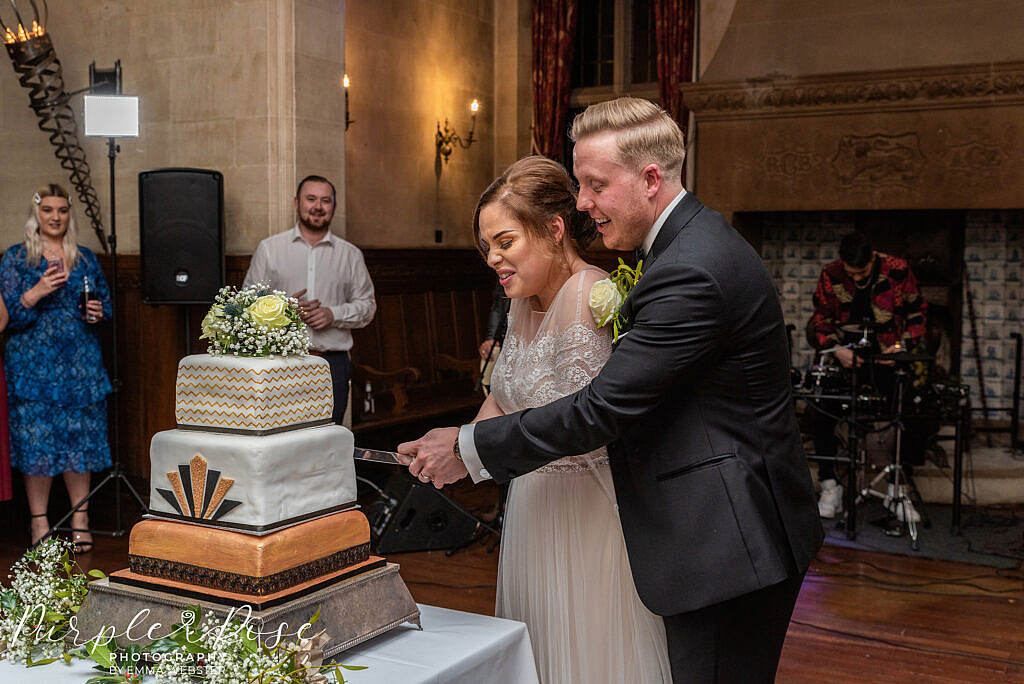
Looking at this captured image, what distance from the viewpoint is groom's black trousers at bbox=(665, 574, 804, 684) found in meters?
Answer: 1.91

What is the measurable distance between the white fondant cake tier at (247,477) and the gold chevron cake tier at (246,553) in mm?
24

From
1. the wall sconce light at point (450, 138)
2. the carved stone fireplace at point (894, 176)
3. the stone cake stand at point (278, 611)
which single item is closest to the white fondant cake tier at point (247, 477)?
the stone cake stand at point (278, 611)

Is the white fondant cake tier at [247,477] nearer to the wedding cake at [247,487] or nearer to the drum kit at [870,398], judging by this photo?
the wedding cake at [247,487]

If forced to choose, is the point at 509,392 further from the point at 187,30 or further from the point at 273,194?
the point at 187,30

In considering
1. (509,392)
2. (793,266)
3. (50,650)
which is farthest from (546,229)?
(793,266)

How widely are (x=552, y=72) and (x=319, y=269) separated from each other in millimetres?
4563

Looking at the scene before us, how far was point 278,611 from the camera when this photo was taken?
173 cm

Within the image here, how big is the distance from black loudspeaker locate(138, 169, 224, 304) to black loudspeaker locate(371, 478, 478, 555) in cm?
162

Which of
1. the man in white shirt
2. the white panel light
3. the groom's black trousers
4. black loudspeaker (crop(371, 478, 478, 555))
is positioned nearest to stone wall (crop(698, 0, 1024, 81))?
the man in white shirt

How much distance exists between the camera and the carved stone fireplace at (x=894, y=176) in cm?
747

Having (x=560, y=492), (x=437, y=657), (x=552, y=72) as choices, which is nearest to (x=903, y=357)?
(x=560, y=492)

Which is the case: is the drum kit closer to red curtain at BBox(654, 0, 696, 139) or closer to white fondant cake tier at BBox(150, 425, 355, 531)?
red curtain at BBox(654, 0, 696, 139)

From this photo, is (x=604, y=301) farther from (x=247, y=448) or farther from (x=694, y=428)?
(x=247, y=448)

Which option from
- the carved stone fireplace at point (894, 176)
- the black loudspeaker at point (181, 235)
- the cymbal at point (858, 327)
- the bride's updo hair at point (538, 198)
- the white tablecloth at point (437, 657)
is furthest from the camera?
the carved stone fireplace at point (894, 176)
